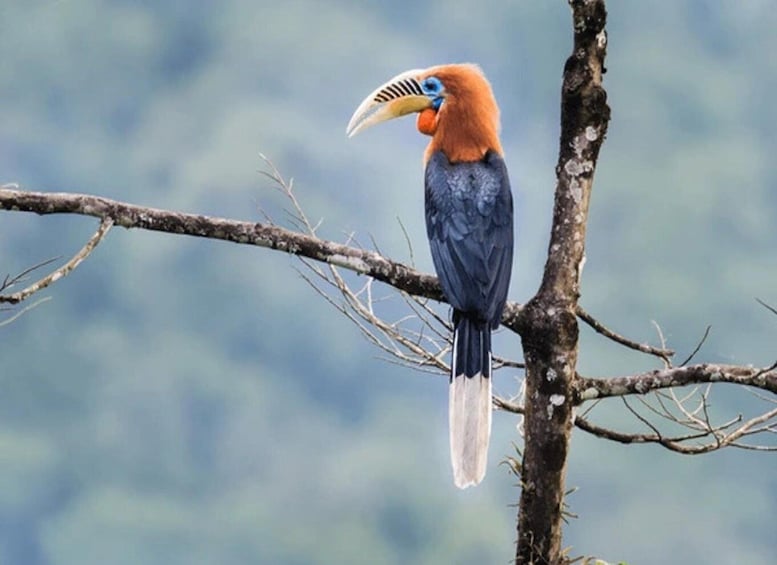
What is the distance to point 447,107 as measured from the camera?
5391 millimetres

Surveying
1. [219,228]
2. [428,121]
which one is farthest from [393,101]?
[219,228]

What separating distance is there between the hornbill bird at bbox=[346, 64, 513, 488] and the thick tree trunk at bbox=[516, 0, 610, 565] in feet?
0.66

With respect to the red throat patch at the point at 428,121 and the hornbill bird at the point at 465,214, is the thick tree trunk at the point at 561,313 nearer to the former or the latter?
the hornbill bird at the point at 465,214

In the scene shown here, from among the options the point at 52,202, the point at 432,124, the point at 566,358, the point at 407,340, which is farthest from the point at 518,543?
the point at 52,202

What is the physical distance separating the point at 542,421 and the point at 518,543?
55cm

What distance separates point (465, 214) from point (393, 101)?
889 mm

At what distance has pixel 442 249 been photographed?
4941 mm

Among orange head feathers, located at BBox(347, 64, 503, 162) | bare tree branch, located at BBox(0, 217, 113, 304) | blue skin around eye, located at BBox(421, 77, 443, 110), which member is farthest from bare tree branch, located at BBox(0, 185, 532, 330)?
blue skin around eye, located at BBox(421, 77, 443, 110)

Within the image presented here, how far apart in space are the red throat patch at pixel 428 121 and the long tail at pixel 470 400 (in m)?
1.17

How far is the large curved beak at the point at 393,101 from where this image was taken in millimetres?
5535

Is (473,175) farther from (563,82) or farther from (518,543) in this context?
(518,543)

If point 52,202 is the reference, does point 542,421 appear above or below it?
below

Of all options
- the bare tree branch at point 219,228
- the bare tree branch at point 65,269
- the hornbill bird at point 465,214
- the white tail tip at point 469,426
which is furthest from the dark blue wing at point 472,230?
the bare tree branch at point 65,269

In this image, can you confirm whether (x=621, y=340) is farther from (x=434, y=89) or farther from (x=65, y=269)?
(x=65, y=269)
